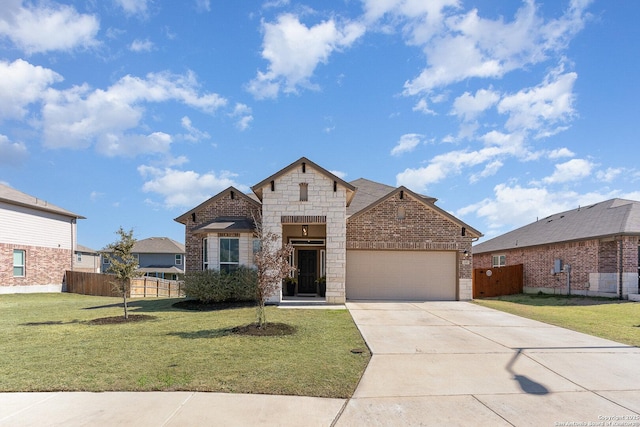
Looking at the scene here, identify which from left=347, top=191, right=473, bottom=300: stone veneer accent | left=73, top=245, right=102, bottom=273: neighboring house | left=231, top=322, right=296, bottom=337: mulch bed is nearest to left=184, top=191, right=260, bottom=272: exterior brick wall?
left=347, top=191, right=473, bottom=300: stone veneer accent

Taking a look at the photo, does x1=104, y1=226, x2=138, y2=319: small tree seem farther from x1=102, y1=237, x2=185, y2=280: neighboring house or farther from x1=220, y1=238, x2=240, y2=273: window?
x1=102, y1=237, x2=185, y2=280: neighboring house

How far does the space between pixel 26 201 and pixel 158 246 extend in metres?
20.8

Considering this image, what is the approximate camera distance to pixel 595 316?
530 inches

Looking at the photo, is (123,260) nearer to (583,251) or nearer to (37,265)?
(37,265)

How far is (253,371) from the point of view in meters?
6.31

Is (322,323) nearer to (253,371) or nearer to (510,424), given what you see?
(253,371)

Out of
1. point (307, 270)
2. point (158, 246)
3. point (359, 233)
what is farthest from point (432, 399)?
point (158, 246)

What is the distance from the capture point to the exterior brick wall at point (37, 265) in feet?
73.8

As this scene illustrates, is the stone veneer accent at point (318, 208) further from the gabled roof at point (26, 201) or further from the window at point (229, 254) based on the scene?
the gabled roof at point (26, 201)

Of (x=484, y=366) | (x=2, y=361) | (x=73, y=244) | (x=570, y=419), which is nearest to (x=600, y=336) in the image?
(x=484, y=366)

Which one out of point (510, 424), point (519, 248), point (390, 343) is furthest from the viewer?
point (519, 248)

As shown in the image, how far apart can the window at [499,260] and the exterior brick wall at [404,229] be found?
12962 millimetres

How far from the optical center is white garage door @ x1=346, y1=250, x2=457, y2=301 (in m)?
17.8

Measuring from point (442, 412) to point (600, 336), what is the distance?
7.04 m
